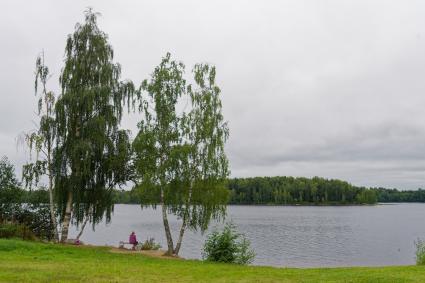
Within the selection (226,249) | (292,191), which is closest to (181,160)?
(226,249)

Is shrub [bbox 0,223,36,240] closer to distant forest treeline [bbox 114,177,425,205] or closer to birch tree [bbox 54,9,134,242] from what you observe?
birch tree [bbox 54,9,134,242]

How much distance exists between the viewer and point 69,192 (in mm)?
27609

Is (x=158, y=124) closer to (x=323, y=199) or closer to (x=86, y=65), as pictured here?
(x=86, y=65)

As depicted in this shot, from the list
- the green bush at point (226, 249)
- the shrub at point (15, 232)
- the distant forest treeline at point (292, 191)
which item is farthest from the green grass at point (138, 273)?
the distant forest treeline at point (292, 191)

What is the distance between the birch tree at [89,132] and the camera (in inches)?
1063

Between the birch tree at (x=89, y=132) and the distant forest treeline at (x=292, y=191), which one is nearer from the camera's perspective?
the birch tree at (x=89, y=132)

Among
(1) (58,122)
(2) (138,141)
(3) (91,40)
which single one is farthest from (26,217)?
(3) (91,40)

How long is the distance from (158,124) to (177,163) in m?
2.60

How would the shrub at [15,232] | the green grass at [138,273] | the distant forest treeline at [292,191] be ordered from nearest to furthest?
the green grass at [138,273], the shrub at [15,232], the distant forest treeline at [292,191]

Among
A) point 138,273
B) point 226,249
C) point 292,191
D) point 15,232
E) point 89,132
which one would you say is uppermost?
point 89,132

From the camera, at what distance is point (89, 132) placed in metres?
27.0

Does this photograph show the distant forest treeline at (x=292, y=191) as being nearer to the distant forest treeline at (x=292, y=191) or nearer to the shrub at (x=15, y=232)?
the distant forest treeline at (x=292, y=191)

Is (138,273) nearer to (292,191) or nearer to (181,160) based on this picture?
(181,160)

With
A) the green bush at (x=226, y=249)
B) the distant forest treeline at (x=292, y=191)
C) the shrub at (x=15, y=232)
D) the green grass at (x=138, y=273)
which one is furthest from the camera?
the distant forest treeline at (x=292, y=191)
